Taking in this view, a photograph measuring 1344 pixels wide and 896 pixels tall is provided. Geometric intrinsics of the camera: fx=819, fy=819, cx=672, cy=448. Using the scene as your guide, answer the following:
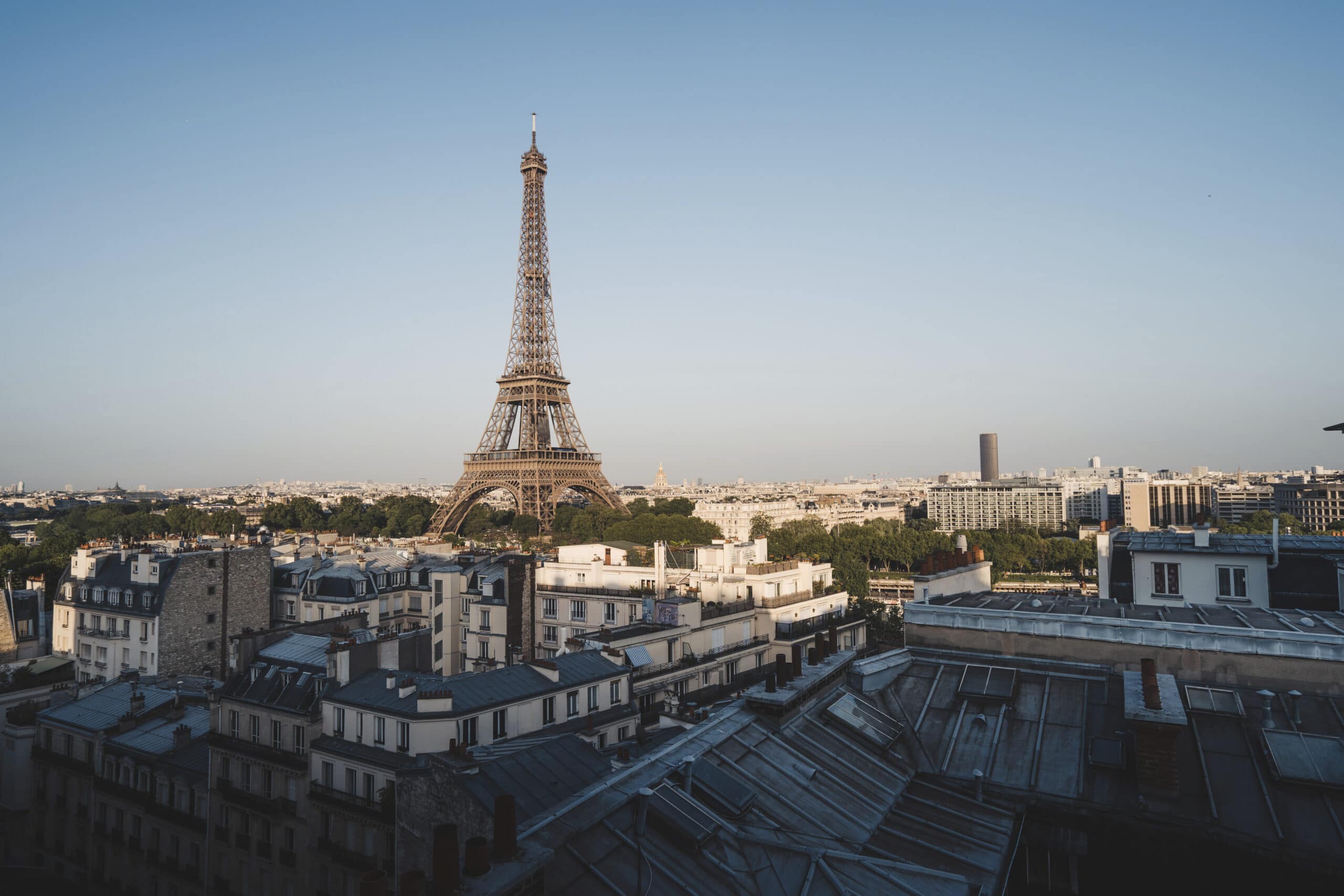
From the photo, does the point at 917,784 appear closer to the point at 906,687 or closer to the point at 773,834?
the point at 906,687

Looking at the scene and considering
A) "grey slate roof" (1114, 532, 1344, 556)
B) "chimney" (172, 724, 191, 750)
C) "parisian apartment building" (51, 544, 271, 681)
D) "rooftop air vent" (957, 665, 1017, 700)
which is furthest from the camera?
"parisian apartment building" (51, 544, 271, 681)

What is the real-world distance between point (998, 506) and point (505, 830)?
17774 centimetres

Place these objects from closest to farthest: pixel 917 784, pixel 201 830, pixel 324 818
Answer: pixel 917 784, pixel 324 818, pixel 201 830

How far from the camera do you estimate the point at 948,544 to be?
8106 centimetres

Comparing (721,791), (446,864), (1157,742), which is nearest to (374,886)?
(446,864)

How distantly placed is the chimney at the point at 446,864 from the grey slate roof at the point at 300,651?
51.7ft

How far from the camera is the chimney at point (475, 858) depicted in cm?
570

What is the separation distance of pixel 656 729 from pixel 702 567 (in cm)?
1418

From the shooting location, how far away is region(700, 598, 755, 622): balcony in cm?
2919

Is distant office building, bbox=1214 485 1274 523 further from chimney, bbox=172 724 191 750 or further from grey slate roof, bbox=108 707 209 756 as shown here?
chimney, bbox=172 724 191 750

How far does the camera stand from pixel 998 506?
557ft

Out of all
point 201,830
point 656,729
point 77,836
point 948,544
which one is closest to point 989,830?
point 656,729

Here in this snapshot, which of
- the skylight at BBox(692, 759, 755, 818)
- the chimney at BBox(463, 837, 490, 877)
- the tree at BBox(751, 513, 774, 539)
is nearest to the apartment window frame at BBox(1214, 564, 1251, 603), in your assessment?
the skylight at BBox(692, 759, 755, 818)

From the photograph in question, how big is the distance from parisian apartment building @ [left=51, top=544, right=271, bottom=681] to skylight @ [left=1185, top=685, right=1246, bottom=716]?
1382 inches
